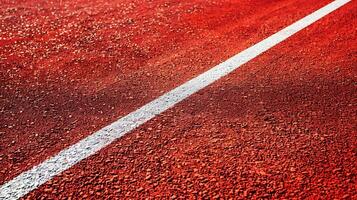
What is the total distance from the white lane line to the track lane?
80 millimetres

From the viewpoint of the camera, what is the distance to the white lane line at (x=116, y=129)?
241 cm

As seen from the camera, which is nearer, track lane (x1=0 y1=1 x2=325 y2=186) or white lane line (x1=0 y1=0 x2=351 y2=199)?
white lane line (x1=0 y1=0 x2=351 y2=199)

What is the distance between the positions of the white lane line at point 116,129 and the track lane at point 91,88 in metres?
0.08

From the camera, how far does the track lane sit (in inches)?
111

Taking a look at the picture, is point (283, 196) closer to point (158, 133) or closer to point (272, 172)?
point (272, 172)

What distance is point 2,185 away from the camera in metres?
2.40

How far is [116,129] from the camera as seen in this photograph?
115 inches

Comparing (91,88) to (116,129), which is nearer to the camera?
(116,129)

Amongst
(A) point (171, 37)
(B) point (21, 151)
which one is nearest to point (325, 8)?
(A) point (171, 37)

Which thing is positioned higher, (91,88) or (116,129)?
(91,88)

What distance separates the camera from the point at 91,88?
138 inches

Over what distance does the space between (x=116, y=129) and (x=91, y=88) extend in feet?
2.50

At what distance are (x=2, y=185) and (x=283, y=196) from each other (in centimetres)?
188

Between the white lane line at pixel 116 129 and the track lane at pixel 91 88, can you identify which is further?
the track lane at pixel 91 88
